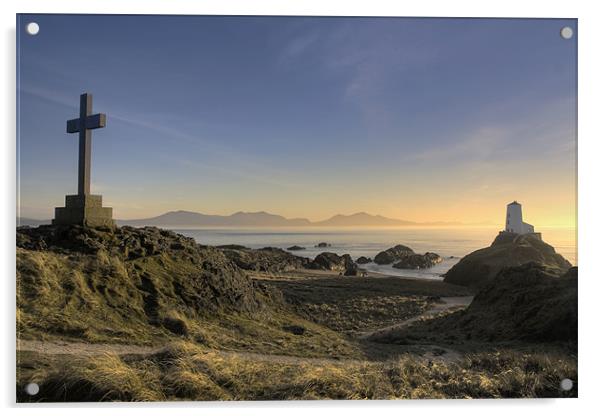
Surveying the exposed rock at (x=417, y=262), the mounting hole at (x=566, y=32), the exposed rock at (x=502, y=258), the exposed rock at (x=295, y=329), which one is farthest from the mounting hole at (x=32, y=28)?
the exposed rock at (x=417, y=262)

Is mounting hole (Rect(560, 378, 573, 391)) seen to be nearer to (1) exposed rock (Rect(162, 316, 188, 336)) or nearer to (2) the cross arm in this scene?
(1) exposed rock (Rect(162, 316, 188, 336))

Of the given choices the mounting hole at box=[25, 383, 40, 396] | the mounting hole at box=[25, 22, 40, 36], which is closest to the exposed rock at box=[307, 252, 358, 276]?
the mounting hole at box=[25, 383, 40, 396]

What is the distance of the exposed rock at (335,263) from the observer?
68.5 feet

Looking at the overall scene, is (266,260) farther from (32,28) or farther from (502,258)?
(32,28)

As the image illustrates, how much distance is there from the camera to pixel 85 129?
6.88 meters

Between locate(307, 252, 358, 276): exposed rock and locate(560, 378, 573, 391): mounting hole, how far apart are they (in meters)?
15.0

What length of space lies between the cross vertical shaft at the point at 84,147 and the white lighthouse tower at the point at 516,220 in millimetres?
7228

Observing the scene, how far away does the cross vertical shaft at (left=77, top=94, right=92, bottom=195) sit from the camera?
6660 millimetres

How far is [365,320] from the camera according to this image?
1138 cm

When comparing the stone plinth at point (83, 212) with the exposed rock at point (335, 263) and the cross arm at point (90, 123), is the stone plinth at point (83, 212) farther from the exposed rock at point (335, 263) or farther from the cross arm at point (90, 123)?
the exposed rock at point (335, 263)

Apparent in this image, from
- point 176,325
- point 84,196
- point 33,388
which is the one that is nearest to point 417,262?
point 176,325

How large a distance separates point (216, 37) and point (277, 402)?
5239 millimetres

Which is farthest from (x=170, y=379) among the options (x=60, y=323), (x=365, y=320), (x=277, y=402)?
(x=365, y=320)

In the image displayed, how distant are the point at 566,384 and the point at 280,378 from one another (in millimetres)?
3972
